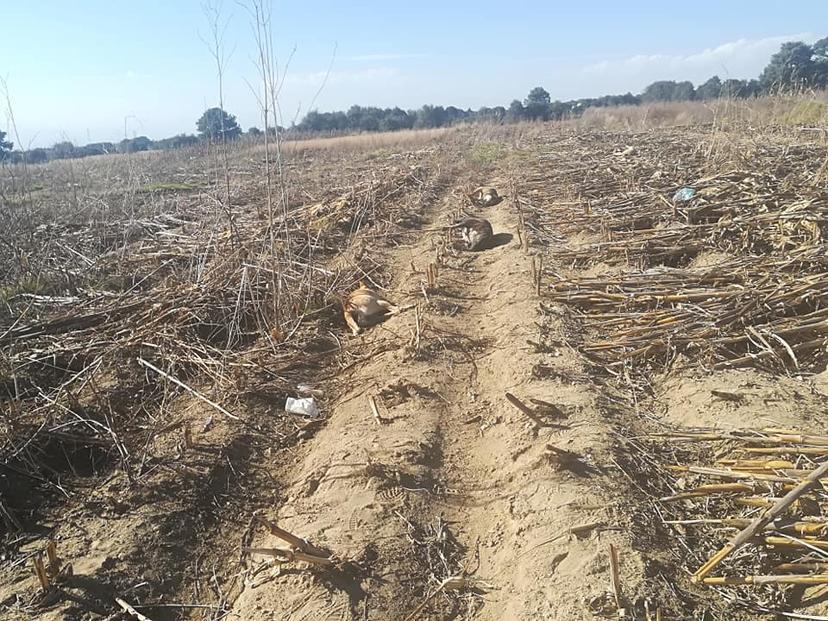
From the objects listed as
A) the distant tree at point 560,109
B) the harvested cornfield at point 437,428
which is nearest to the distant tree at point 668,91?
the distant tree at point 560,109

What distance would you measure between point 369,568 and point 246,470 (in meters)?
1.14

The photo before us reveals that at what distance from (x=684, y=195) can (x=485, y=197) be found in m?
3.87

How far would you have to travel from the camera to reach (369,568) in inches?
99.0

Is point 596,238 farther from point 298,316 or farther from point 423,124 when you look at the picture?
point 423,124

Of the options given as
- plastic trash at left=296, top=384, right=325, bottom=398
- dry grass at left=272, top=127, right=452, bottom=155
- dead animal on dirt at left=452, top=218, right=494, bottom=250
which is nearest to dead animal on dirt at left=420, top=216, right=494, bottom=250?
dead animal on dirt at left=452, top=218, right=494, bottom=250

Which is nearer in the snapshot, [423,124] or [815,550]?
[815,550]

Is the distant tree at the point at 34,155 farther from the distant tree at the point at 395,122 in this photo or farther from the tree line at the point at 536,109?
the distant tree at the point at 395,122

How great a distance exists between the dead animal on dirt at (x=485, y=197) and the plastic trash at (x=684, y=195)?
3508 mm

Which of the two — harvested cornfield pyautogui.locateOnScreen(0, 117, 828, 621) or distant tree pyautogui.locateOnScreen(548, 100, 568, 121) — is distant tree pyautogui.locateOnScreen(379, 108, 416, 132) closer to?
distant tree pyautogui.locateOnScreen(548, 100, 568, 121)

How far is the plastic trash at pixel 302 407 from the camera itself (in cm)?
385

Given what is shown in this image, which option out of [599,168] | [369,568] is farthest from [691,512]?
[599,168]

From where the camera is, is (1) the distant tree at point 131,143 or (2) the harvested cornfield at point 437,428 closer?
(2) the harvested cornfield at point 437,428

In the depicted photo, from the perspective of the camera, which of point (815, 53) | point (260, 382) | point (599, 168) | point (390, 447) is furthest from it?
point (815, 53)

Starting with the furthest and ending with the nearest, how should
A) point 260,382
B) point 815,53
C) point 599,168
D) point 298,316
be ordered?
point 815,53
point 599,168
point 298,316
point 260,382
